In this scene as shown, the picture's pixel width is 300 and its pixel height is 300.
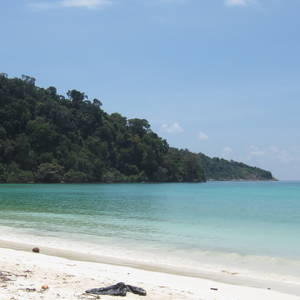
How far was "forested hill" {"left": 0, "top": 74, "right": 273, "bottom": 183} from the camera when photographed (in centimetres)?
9262

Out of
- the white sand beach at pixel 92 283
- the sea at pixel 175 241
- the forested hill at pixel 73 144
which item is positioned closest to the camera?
the white sand beach at pixel 92 283

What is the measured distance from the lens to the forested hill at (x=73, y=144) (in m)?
92.6

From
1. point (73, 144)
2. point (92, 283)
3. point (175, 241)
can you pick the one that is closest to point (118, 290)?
point (92, 283)

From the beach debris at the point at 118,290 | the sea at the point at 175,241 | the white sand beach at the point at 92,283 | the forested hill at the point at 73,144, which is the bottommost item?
the sea at the point at 175,241

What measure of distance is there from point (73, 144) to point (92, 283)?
99615mm

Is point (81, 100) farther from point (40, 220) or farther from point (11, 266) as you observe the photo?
point (11, 266)

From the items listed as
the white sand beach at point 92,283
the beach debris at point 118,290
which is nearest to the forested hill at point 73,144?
the white sand beach at point 92,283

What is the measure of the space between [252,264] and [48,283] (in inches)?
232

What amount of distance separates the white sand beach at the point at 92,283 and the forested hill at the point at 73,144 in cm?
8099

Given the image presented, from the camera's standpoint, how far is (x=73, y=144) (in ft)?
347

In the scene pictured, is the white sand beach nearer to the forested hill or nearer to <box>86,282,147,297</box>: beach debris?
<box>86,282,147,297</box>: beach debris

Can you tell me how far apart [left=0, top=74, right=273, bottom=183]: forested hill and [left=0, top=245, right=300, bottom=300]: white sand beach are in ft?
266

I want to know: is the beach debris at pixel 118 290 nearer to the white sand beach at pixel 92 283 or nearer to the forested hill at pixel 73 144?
the white sand beach at pixel 92 283

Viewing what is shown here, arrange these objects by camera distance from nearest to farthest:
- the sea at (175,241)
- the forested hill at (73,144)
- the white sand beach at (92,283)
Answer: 1. the white sand beach at (92,283)
2. the sea at (175,241)
3. the forested hill at (73,144)
